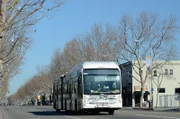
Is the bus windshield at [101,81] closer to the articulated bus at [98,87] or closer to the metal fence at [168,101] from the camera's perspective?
the articulated bus at [98,87]

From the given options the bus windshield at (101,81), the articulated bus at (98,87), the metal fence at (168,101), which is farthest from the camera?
the metal fence at (168,101)

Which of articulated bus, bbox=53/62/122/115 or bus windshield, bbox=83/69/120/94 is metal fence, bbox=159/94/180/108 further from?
bus windshield, bbox=83/69/120/94

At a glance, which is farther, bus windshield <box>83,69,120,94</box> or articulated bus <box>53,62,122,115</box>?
bus windshield <box>83,69,120,94</box>

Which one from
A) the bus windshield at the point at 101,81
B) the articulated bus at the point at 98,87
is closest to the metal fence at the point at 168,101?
the articulated bus at the point at 98,87

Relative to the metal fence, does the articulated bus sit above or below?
above

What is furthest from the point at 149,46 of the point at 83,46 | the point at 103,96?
the point at 103,96

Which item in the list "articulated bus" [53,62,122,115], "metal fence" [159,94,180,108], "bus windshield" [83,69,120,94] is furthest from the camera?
"metal fence" [159,94,180,108]

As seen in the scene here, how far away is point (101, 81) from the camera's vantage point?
2855 cm

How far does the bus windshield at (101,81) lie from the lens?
2828 centimetres

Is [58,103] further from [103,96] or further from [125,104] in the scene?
[125,104]

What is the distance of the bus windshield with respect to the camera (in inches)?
1113

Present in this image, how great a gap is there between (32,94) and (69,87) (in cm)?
13042

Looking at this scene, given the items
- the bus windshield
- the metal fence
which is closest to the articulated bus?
the bus windshield

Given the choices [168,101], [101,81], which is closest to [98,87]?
[101,81]
